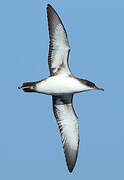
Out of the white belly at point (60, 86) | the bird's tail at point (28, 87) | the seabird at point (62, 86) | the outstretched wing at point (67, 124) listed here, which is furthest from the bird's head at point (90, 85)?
the bird's tail at point (28, 87)

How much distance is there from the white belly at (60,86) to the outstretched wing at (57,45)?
0.71m

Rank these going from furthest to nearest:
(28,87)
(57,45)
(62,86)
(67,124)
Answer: (67,124) → (57,45) → (62,86) → (28,87)

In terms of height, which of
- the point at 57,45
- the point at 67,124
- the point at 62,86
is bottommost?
the point at 67,124

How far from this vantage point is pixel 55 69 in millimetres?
25703

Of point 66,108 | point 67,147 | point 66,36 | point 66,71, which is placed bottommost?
point 67,147

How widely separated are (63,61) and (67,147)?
4.17 meters

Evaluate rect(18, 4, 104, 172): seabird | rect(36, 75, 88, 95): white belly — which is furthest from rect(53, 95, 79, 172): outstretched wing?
rect(36, 75, 88, 95): white belly

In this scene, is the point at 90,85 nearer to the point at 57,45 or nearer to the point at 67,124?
the point at 57,45

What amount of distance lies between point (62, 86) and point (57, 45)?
189 cm

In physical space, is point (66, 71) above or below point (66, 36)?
below

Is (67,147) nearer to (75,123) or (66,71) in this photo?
(75,123)

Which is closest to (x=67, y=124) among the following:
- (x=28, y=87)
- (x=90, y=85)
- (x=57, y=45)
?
(x=90, y=85)

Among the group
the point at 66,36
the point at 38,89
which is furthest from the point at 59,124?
the point at 66,36

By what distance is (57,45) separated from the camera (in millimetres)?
25250
